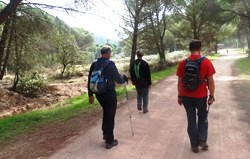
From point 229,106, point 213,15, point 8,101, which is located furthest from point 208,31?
point 229,106

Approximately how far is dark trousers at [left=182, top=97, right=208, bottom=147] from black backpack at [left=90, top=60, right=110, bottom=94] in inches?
58.5

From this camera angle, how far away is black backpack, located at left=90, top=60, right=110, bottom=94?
6.21 m

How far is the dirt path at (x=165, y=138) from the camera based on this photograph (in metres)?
→ 5.90

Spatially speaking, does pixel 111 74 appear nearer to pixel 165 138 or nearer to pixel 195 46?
pixel 195 46

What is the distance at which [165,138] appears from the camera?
682cm

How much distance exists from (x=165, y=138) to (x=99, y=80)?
73.1 inches

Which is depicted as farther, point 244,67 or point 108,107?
point 244,67

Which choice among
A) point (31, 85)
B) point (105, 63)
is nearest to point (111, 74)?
point (105, 63)

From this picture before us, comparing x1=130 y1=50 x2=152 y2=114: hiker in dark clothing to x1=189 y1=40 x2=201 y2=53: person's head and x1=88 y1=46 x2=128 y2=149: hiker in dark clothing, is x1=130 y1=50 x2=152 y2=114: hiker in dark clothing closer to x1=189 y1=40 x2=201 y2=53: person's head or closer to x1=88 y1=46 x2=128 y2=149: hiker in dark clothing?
x1=88 y1=46 x2=128 y2=149: hiker in dark clothing

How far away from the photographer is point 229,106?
1021 cm

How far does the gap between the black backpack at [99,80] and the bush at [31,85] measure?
54.5 ft

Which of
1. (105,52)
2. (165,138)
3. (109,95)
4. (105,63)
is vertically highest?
(105,52)

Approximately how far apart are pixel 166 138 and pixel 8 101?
1307 centimetres

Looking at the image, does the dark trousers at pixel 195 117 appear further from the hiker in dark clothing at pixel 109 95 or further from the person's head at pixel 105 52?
the person's head at pixel 105 52
